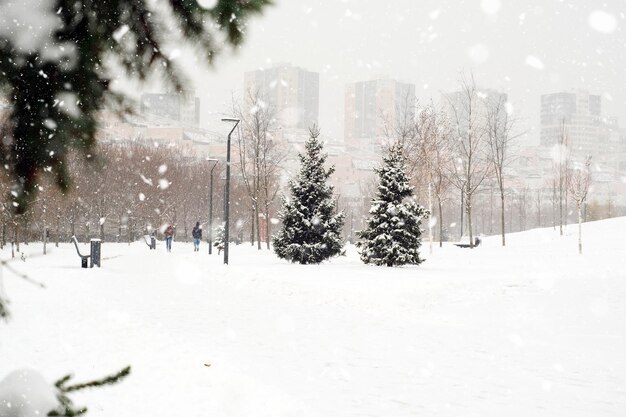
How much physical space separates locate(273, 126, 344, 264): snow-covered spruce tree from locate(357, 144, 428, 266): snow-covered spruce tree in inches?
91.8

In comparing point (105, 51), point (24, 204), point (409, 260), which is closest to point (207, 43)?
point (105, 51)

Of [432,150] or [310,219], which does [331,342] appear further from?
[432,150]

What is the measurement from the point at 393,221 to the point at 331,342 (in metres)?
12.9

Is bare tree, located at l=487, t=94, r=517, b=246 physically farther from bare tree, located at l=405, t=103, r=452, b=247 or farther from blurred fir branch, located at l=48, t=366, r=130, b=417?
blurred fir branch, located at l=48, t=366, r=130, b=417

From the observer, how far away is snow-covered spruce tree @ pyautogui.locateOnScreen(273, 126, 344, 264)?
81.9ft

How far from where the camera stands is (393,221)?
22438 millimetres

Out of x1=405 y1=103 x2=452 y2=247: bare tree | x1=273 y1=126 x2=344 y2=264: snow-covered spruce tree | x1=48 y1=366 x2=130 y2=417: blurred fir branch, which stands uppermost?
x1=405 y1=103 x2=452 y2=247: bare tree

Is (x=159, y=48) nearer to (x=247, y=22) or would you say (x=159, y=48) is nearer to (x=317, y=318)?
(x=247, y=22)

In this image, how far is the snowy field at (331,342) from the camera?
21.7ft

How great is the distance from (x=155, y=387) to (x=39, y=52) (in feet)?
17.5

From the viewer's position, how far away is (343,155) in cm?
14150

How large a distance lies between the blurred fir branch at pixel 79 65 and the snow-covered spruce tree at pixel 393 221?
65.2 ft

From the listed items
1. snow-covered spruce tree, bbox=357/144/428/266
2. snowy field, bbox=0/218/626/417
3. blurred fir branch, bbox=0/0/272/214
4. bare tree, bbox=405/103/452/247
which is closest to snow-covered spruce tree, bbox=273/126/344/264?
snow-covered spruce tree, bbox=357/144/428/266

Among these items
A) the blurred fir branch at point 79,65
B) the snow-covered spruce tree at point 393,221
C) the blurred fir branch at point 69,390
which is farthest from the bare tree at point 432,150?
the blurred fir branch at point 69,390
